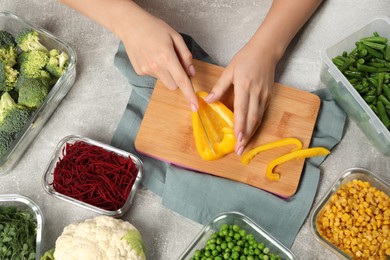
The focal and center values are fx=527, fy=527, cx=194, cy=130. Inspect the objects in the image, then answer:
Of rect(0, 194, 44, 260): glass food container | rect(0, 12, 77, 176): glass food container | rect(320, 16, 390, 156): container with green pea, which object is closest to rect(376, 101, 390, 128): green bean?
rect(320, 16, 390, 156): container with green pea

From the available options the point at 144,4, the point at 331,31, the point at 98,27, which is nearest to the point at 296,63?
the point at 331,31

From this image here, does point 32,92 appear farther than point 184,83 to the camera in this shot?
Yes

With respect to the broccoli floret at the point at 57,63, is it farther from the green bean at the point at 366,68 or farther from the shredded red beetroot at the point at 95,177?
the green bean at the point at 366,68

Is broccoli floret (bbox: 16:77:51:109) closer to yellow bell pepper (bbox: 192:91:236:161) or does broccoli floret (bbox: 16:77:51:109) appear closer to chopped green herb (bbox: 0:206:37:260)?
chopped green herb (bbox: 0:206:37:260)

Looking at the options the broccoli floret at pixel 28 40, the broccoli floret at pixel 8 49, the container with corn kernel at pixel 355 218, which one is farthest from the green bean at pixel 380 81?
the broccoli floret at pixel 8 49

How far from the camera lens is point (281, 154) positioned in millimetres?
1772

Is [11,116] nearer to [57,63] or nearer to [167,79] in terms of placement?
[57,63]

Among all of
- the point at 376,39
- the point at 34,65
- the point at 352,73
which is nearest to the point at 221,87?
the point at 352,73

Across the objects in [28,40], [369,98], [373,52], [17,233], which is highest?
[373,52]

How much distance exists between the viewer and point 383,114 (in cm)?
172

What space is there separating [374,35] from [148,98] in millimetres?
811

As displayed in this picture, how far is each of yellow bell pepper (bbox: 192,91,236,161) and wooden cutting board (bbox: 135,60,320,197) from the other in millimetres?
42

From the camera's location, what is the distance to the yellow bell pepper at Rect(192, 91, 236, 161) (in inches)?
68.2

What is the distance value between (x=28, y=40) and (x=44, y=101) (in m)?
0.24
